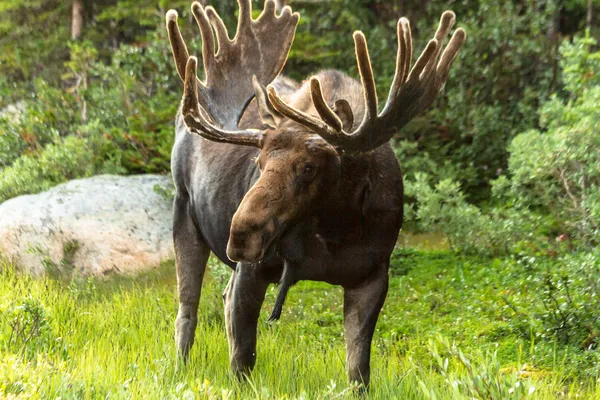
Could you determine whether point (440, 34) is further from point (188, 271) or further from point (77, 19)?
point (77, 19)

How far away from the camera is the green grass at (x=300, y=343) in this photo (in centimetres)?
479

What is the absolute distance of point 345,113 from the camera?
4.90 m

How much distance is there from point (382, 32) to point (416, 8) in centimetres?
85

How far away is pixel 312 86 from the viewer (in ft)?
14.8

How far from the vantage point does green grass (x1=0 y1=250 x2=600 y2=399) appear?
15.7 feet

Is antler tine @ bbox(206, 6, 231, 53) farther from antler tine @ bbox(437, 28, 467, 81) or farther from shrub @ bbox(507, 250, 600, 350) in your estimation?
shrub @ bbox(507, 250, 600, 350)

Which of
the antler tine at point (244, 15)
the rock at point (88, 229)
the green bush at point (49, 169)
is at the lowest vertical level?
the rock at point (88, 229)

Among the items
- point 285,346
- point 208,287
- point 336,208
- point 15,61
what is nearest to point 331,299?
point 208,287

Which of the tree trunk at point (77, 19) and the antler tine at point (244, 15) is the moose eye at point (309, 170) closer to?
the antler tine at point (244, 15)

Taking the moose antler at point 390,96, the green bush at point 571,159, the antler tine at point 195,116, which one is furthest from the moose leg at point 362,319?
the green bush at point 571,159

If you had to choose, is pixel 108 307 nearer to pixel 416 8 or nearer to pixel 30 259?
pixel 30 259

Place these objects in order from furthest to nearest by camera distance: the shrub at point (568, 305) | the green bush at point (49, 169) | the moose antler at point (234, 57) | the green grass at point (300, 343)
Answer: the green bush at point (49, 169), the shrub at point (568, 305), the moose antler at point (234, 57), the green grass at point (300, 343)

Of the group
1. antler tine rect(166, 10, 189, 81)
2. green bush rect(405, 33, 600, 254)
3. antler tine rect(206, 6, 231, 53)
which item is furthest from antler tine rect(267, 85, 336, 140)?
green bush rect(405, 33, 600, 254)

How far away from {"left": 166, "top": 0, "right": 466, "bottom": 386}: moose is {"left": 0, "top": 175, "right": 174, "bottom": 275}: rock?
11.2 feet
